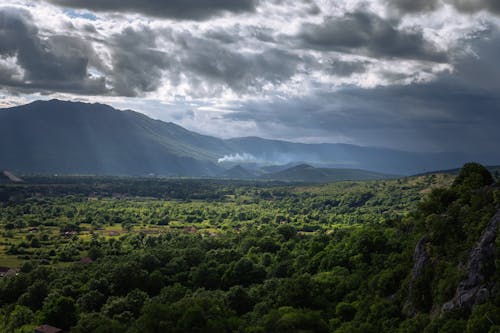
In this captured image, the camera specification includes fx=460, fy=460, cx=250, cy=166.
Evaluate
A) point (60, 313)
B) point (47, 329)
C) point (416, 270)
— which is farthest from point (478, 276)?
point (60, 313)

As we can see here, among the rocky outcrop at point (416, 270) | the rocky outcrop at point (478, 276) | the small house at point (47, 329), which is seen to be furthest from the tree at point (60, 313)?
the rocky outcrop at point (478, 276)

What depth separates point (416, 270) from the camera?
50.8 metres

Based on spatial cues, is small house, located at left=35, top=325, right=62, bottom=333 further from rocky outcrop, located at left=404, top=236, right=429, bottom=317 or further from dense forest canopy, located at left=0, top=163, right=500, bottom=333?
rocky outcrop, located at left=404, top=236, right=429, bottom=317

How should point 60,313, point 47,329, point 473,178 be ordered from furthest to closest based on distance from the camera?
point 473,178 → point 60,313 → point 47,329

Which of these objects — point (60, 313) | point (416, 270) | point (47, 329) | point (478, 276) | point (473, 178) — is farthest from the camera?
point (473, 178)

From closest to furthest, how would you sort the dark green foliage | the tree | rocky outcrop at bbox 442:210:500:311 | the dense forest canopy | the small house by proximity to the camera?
rocky outcrop at bbox 442:210:500:311 < the dense forest canopy < the small house < the tree < the dark green foliage

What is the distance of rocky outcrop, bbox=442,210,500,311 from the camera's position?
129 feet

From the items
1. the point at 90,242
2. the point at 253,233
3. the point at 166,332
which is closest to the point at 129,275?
the point at 166,332

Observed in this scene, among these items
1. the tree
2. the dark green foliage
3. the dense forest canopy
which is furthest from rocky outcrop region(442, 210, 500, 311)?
the tree

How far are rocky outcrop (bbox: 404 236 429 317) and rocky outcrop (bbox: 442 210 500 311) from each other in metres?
6.05

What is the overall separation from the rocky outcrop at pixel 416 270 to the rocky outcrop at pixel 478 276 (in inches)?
238

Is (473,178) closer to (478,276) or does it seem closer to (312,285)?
(312,285)

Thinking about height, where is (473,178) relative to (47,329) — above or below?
above

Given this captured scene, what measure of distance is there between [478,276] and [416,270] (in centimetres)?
1038
